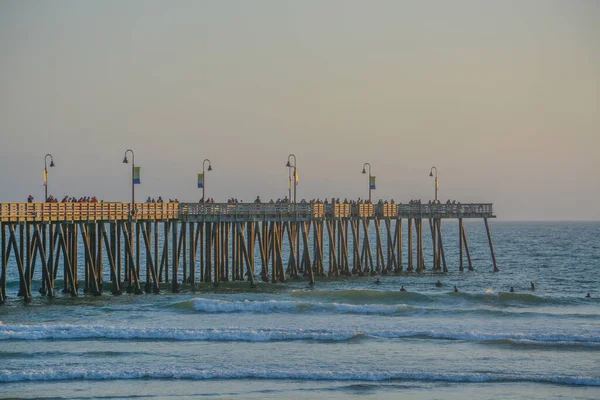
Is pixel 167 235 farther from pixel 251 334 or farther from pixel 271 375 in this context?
pixel 271 375

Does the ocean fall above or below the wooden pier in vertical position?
below

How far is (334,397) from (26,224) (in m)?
21.6

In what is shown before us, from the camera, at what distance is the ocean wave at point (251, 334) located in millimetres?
35938

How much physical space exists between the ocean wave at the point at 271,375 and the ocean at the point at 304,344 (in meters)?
0.05

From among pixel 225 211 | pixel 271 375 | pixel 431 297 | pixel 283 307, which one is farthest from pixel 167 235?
pixel 271 375

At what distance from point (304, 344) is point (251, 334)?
94.9 inches

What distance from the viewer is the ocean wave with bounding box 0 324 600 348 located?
35.9 m

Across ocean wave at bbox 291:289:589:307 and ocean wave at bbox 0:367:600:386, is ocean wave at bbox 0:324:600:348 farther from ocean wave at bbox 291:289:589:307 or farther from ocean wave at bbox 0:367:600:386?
ocean wave at bbox 291:289:589:307

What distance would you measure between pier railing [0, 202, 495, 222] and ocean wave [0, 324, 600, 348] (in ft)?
24.1

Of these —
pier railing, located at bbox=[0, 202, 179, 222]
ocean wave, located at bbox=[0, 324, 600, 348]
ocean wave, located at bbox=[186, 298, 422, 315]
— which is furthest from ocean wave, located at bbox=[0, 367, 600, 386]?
ocean wave, located at bbox=[186, 298, 422, 315]

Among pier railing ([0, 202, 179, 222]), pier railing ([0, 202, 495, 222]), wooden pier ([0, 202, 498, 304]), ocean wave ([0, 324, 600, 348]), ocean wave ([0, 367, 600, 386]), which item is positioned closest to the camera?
ocean wave ([0, 367, 600, 386])

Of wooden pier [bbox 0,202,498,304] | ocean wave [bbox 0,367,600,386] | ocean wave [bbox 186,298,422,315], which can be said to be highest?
wooden pier [bbox 0,202,498,304]

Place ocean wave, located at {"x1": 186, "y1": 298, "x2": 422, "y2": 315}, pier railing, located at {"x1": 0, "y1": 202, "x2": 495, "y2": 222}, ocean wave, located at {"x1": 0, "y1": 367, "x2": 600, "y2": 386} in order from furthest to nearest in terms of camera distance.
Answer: ocean wave, located at {"x1": 186, "y1": 298, "x2": 422, "y2": 315}
pier railing, located at {"x1": 0, "y1": 202, "x2": 495, "y2": 222}
ocean wave, located at {"x1": 0, "y1": 367, "x2": 600, "y2": 386}

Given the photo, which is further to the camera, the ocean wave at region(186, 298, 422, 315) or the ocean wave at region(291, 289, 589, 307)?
the ocean wave at region(291, 289, 589, 307)
